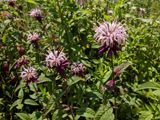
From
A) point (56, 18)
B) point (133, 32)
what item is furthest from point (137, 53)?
point (56, 18)

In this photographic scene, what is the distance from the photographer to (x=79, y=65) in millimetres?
2592

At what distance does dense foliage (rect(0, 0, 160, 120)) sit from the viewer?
236 cm

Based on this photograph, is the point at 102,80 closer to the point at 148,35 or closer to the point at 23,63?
the point at 23,63

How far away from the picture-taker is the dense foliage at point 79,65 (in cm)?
236

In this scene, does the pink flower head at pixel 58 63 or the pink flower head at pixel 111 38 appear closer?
the pink flower head at pixel 111 38

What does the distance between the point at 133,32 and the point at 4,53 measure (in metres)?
1.32

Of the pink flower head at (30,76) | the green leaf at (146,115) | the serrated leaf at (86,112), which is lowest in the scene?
the green leaf at (146,115)

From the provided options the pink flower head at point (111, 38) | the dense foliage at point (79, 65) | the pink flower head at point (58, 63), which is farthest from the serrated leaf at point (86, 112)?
the pink flower head at point (111, 38)

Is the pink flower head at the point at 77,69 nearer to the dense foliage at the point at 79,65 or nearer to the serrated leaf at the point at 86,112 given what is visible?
the dense foliage at the point at 79,65

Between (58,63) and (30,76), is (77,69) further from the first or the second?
(30,76)

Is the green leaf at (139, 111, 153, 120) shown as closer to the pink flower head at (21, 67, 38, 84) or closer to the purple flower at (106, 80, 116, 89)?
the purple flower at (106, 80, 116, 89)

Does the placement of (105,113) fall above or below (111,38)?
below

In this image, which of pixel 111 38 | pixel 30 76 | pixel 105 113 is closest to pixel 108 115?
pixel 105 113

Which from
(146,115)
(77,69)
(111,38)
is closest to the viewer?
(111,38)
